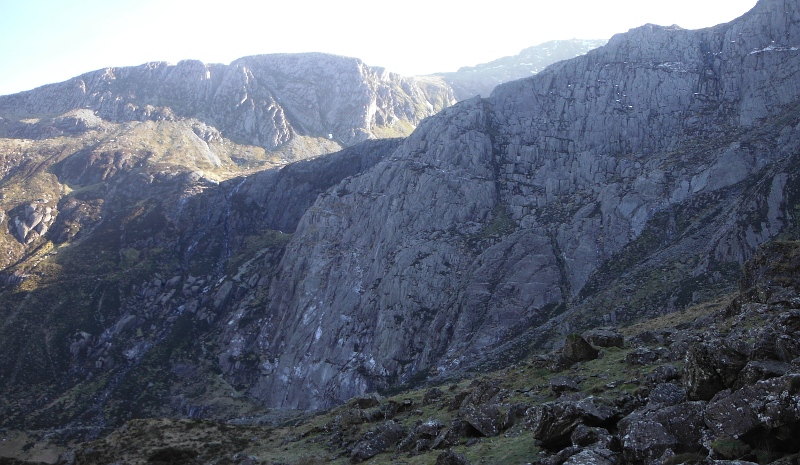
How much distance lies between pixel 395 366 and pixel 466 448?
84520mm

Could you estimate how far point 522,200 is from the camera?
131 m

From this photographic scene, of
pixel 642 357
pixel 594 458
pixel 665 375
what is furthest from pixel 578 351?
pixel 594 458

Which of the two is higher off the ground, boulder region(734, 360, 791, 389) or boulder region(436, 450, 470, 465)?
boulder region(734, 360, 791, 389)

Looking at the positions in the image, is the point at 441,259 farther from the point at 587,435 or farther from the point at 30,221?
the point at 30,221

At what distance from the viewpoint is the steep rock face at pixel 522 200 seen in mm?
107562

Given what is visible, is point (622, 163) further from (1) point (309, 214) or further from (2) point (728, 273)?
(1) point (309, 214)

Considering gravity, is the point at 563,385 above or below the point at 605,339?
above

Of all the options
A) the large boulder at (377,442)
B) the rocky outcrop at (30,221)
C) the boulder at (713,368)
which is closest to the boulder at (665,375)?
the boulder at (713,368)

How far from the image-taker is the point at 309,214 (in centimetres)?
15462

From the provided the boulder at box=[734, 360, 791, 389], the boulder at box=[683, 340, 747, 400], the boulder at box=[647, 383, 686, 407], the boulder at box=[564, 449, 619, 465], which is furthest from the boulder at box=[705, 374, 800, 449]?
the boulder at box=[647, 383, 686, 407]

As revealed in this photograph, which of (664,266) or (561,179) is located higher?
(561,179)

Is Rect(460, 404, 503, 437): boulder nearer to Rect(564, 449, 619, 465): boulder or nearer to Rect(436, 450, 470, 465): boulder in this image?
Rect(436, 450, 470, 465): boulder

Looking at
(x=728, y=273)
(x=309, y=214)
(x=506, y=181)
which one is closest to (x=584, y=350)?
(x=728, y=273)

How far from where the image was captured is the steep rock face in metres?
108
